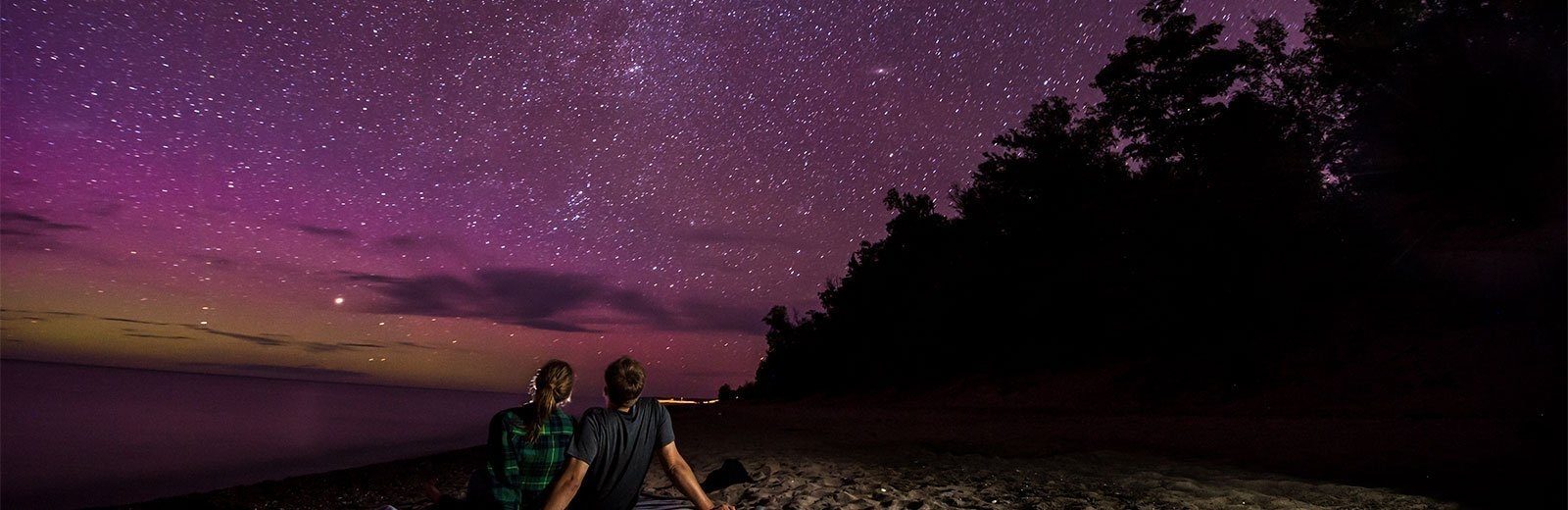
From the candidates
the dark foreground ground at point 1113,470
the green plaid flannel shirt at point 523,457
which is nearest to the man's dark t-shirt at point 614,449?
the green plaid flannel shirt at point 523,457

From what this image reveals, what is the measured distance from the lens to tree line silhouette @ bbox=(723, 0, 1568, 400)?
2119 cm

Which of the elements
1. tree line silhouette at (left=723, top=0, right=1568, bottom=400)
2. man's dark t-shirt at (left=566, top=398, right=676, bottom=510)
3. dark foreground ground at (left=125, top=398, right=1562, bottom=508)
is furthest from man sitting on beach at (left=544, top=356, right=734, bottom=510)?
tree line silhouette at (left=723, top=0, right=1568, bottom=400)

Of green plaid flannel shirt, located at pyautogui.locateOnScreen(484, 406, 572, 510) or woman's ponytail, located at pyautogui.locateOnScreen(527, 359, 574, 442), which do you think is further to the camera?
green plaid flannel shirt, located at pyautogui.locateOnScreen(484, 406, 572, 510)

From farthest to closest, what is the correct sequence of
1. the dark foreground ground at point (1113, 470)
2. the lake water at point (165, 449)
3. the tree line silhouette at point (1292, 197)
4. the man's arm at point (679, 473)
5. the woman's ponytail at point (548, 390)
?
the tree line silhouette at point (1292, 197)
the lake water at point (165, 449)
the dark foreground ground at point (1113, 470)
the man's arm at point (679, 473)
the woman's ponytail at point (548, 390)

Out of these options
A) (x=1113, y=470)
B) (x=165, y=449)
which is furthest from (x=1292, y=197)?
(x=165, y=449)

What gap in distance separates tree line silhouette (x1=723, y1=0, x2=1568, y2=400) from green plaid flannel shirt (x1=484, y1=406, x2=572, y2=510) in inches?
864

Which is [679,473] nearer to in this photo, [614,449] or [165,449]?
[614,449]

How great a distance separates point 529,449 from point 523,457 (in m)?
0.07

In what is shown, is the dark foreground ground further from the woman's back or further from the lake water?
the lake water

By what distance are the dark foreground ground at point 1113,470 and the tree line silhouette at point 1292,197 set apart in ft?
28.7

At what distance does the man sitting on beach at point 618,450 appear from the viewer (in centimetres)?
454

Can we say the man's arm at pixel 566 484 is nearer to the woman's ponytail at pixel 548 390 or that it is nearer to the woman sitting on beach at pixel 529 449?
the woman sitting on beach at pixel 529 449

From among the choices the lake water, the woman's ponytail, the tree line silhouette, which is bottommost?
the lake water

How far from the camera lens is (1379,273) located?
82.9ft
